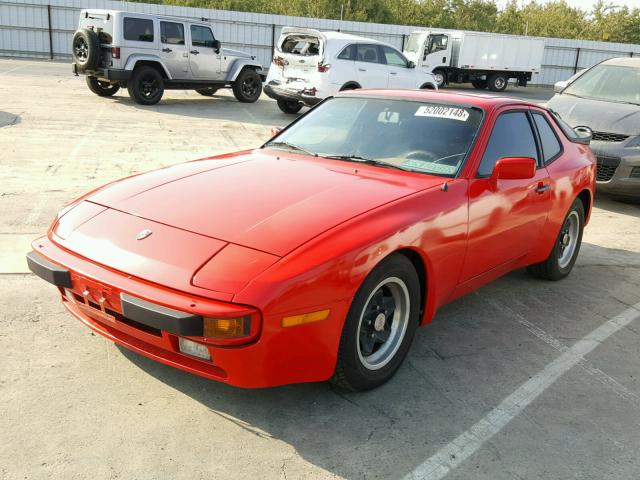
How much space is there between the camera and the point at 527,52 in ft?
88.5

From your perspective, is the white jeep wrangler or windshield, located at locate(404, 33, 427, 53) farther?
windshield, located at locate(404, 33, 427, 53)

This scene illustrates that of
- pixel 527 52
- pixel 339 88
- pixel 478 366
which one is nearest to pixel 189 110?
pixel 339 88

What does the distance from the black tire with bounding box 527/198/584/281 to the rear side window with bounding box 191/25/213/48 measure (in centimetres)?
1175

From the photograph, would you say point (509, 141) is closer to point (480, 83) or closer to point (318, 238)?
point (318, 238)

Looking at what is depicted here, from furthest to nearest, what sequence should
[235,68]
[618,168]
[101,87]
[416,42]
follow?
[416,42] < [235,68] < [101,87] < [618,168]

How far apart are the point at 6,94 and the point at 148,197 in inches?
490

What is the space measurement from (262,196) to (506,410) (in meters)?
1.67

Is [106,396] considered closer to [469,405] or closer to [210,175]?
[210,175]

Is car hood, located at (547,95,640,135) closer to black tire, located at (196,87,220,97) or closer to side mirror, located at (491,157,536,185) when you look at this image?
side mirror, located at (491,157,536,185)

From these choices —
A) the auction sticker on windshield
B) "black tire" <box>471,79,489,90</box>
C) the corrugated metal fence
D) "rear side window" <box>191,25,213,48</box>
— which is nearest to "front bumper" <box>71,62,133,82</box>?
"rear side window" <box>191,25,213,48</box>

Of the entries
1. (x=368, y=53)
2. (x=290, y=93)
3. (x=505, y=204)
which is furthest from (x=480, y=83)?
(x=505, y=204)

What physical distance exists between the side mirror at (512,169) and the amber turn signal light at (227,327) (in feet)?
6.55

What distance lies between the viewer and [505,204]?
3953 mm

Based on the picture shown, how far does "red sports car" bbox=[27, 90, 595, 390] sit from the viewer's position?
2629mm
